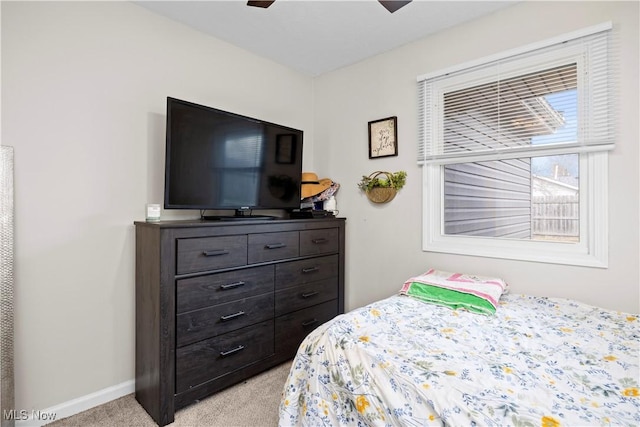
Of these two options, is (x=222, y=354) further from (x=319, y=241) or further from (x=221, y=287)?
(x=319, y=241)

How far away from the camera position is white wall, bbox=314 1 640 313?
1.74 meters

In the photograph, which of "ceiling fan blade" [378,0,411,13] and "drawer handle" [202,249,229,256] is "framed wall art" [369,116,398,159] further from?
"drawer handle" [202,249,229,256]

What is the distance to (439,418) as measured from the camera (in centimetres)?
102

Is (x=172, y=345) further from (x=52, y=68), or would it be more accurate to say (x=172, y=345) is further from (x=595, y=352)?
(x=595, y=352)

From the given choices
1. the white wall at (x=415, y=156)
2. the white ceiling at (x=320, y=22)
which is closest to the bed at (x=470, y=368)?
the white wall at (x=415, y=156)

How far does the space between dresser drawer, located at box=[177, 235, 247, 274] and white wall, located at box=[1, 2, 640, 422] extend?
524mm

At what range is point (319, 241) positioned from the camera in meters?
2.65

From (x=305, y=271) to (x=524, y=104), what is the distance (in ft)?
6.30

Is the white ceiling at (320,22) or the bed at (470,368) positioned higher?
the white ceiling at (320,22)

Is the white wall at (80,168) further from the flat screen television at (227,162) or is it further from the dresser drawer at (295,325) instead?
the dresser drawer at (295,325)

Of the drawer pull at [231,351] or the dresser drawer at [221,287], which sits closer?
the dresser drawer at [221,287]

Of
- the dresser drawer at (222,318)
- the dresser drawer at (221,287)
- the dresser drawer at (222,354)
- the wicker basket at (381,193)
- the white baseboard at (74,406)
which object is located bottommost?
the white baseboard at (74,406)

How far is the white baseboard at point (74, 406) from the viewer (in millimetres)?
1705

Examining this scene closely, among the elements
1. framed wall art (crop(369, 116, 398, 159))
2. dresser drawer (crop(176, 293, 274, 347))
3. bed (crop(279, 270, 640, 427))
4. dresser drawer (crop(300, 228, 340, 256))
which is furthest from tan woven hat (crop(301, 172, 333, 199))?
bed (crop(279, 270, 640, 427))
